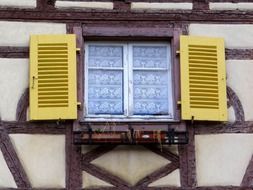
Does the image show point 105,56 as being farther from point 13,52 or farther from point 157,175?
point 157,175

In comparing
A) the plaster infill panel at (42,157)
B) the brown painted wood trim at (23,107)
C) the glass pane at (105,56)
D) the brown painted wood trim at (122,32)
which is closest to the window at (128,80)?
the glass pane at (105,56)

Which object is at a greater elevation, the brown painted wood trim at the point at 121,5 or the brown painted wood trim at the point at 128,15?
the brown painted wood trim at the point at 121,5

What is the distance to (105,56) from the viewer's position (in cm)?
966

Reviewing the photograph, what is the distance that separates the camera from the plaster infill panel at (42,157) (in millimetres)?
9047

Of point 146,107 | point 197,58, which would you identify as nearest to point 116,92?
point 146,107

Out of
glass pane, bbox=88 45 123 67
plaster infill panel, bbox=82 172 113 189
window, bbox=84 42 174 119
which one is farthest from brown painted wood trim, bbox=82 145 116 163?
glass pane, bbox=88 45 123 67

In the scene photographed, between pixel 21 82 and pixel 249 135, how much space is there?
2.45m

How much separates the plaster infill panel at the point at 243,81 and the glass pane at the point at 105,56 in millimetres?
1177

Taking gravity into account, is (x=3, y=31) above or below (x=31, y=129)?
above

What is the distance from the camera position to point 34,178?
9047 mm

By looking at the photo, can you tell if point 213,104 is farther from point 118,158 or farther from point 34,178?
point 34,178

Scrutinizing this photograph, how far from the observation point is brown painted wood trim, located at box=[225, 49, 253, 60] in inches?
378

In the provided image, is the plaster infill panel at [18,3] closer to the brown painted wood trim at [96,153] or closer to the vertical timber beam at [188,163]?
the brown painted wood trim at [96,153]

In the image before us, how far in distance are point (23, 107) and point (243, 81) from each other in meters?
2.35
